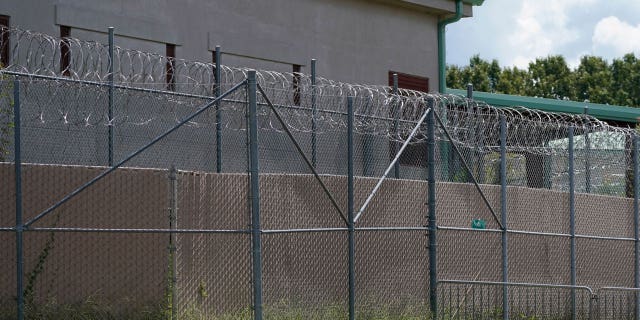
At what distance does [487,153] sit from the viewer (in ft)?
54.3

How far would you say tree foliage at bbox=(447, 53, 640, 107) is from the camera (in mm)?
67438

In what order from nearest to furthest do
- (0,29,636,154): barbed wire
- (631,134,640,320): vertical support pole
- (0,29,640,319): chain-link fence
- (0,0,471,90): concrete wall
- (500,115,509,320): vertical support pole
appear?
(0,29,640,319): chain-link fence → (0,29,636,154): barbed wire → (500,115,509,320): vertical support pole → (0,0,471,90): concrete wall → (631,134,640,320): vertical support pole

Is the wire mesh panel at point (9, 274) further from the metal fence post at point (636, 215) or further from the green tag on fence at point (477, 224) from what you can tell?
the metal fence post at point (636, 215)

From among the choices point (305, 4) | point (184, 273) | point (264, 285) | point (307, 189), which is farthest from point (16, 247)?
point (305, 4)

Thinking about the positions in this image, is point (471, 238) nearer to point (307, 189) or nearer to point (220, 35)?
point (307, 189)

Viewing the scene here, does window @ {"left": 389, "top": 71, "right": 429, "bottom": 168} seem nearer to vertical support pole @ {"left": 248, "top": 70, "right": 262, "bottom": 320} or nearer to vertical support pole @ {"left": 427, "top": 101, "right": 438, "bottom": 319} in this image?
vertical support pole @ {"left": 427, "top": 101, "right": 438, "bottom": 319}

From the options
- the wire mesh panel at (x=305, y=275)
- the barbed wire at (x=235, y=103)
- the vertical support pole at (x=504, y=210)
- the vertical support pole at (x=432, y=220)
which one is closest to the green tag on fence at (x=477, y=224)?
the vertical support pole at (x=504, y=210)

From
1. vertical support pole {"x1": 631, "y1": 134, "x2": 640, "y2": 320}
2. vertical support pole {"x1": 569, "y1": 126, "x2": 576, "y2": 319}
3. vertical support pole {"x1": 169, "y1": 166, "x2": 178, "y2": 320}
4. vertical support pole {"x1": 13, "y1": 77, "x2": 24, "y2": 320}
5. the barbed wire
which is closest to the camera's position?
vertical support pole {"x1": 13, "y1": 77, "x2": 24, "y2": 320}

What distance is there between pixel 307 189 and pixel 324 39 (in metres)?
7.14

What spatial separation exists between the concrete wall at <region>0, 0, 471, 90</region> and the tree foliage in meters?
45.7

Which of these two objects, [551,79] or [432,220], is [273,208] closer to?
[432,220]

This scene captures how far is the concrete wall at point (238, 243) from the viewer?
1134 centimetres

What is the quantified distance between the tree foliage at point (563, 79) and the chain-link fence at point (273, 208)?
163ft

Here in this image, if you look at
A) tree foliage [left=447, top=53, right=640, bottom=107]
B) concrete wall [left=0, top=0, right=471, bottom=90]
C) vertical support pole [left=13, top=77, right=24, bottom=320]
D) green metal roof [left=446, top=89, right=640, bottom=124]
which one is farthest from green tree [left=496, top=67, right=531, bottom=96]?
vertical support pole [left=13, top=77, right=24, bottom=320]
